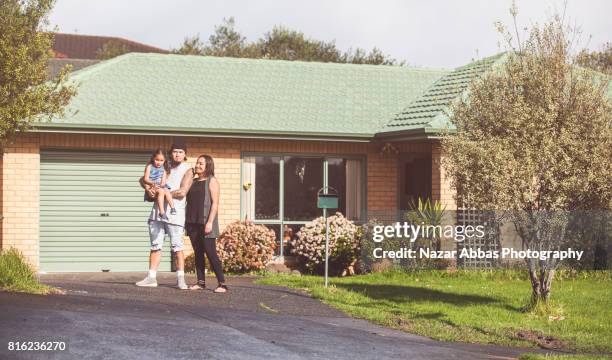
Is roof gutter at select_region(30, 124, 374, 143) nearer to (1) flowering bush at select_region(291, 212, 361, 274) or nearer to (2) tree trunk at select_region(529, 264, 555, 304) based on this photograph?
(1) flowering bush at select_region(291, 212, 361, 274)

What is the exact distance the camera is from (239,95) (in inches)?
826

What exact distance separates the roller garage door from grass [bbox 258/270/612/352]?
3.32m

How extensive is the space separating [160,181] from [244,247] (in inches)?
209

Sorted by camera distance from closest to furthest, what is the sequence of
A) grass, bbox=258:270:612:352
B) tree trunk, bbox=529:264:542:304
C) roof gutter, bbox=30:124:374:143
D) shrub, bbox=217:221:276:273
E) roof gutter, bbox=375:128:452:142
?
grass, bbox=258:270:612:352, tree trunk, bbox=529:264:542:304, roof gutter, bbox=375:128:452:142, roof gutter, bbox=30:124:374:143, shrub, bbox=217:221:276:273

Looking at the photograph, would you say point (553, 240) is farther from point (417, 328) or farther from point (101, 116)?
point (101, 116)

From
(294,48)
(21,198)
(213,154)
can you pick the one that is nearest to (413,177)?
(213,154)

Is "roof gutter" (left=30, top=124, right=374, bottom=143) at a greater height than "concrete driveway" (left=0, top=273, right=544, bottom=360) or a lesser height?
greater

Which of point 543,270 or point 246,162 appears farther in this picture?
point 246,162

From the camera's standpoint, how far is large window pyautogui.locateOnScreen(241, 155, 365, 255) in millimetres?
19703

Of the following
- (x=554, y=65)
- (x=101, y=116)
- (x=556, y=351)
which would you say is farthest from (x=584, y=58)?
→ (x=101, y=116)

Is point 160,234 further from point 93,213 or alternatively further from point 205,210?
point 93,213

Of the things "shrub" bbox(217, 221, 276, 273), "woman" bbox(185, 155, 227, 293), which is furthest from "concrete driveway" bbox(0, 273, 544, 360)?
"shrub" bbox(217, 221, 276, 273)

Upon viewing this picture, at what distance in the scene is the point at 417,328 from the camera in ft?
37.6

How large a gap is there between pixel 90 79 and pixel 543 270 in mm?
11034
